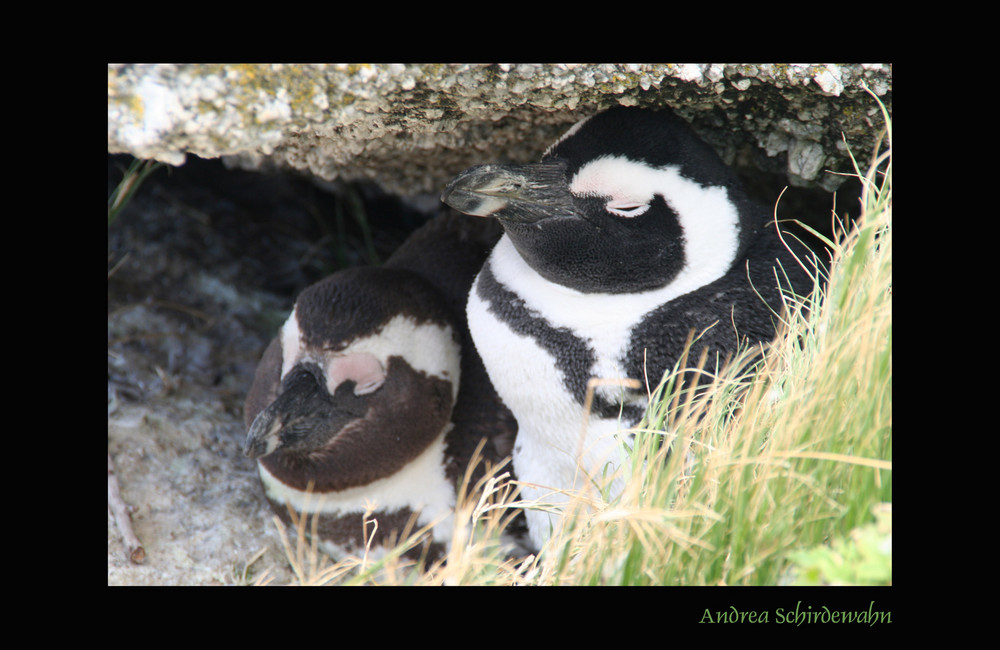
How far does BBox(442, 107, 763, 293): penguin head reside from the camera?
1.24 meters

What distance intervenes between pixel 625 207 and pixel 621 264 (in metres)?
0.09

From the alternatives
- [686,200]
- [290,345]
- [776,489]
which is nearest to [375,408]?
[290,345]

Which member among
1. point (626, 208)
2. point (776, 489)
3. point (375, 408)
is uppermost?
point (626, 208)

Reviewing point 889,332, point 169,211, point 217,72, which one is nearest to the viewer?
point 889,332

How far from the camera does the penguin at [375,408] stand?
4.89ft

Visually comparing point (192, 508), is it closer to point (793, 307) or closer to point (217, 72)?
point (217, 72)

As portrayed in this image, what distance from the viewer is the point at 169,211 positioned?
227 centimetres

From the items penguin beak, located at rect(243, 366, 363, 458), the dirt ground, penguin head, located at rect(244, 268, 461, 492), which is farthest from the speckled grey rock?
the dirt ground

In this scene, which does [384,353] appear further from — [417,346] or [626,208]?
[626,208]

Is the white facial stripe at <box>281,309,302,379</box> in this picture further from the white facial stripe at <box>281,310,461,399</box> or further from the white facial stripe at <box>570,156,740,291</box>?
the white facial stripe at <box>570,156,740,291</box>

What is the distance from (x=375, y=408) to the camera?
1.52 m

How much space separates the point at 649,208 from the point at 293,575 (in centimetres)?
106

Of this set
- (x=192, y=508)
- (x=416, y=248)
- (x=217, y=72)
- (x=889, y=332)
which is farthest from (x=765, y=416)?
(x=192, y=508)
